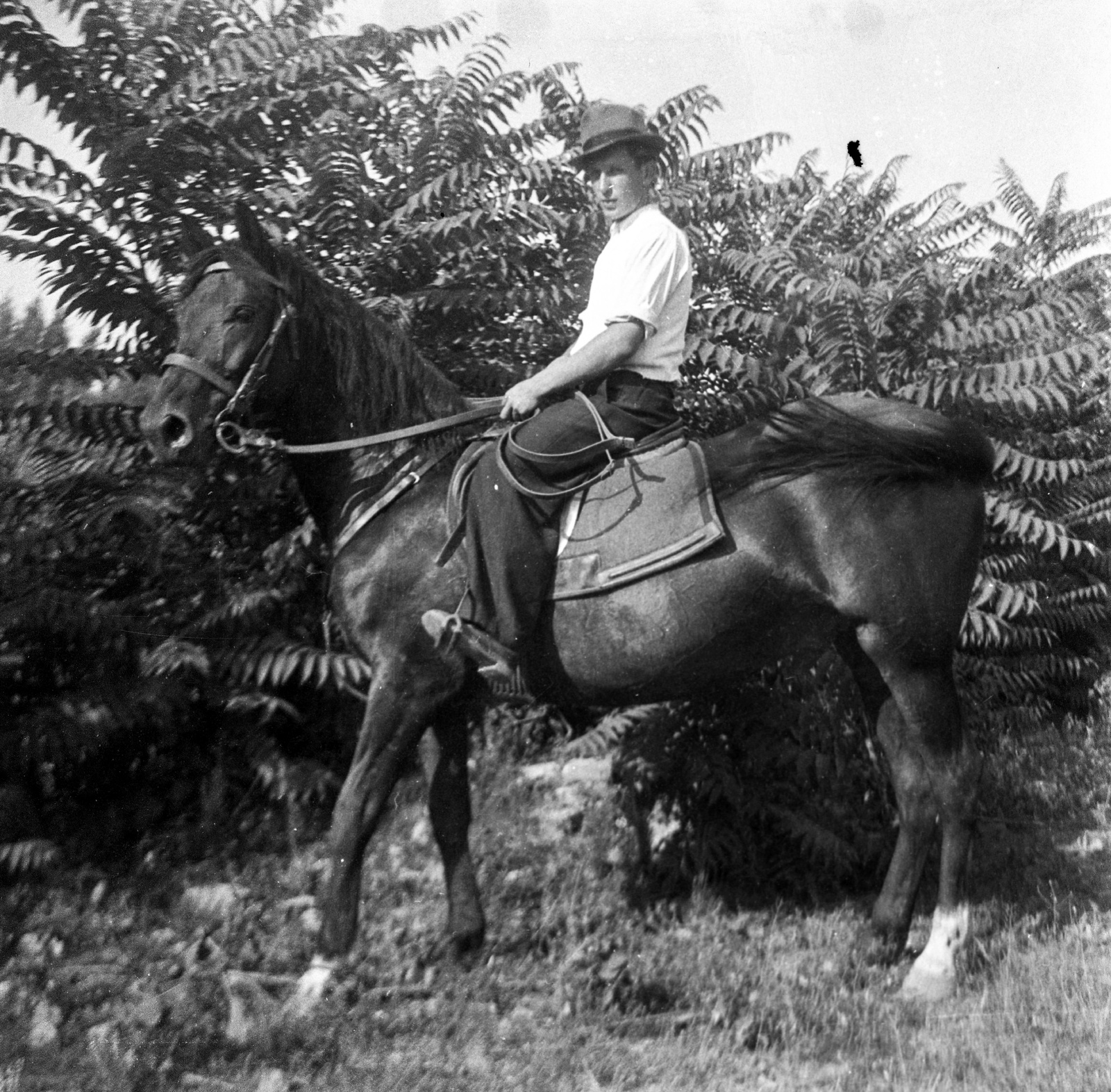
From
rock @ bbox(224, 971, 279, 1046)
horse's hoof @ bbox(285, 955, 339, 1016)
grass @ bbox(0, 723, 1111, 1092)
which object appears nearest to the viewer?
grass @ bbox(0, 723, 1111, 1092)

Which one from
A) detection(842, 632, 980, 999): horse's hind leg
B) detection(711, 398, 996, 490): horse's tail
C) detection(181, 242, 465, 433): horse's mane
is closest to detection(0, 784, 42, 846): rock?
detection(181, 242, 465, 433): horse's mane

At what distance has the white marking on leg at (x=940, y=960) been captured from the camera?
150 inches

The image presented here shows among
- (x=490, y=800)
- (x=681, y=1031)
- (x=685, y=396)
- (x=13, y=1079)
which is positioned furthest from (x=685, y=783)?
(x=13, y=1079)

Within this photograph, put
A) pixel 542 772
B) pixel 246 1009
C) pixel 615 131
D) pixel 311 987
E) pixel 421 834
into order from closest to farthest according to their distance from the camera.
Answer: pixel 246 1009, pixel 311 987, pixel 615 131, pixel 421 834, pixel 542 772

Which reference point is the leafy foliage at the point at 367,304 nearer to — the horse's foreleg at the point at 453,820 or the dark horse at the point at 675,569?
the horse's foreleg at the point at 453,820

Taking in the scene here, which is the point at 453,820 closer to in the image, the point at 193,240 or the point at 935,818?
the point at 935,818

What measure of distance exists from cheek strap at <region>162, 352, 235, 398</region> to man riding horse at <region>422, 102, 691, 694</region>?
0.97 m

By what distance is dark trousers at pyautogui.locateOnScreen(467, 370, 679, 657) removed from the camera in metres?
3.73

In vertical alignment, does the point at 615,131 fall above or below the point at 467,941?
above

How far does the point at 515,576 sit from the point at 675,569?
58 centimetres

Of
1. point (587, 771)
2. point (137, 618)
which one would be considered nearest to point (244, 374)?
point (137, 618)

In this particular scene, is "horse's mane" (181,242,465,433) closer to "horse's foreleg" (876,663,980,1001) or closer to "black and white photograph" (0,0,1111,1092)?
"black and white photograph" (0,0,1111,1092)

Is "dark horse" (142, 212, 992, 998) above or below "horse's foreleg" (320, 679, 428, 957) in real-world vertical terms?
above

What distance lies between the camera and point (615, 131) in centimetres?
388
